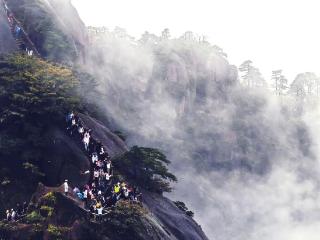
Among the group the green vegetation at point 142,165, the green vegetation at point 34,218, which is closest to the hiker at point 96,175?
the green vegetation at point 142,165

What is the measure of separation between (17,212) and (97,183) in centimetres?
571

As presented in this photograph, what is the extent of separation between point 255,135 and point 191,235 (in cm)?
7333

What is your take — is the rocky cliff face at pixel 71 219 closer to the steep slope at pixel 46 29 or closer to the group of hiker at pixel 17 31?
the group of hiker at pixel 17 31

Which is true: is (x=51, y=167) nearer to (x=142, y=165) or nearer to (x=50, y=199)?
(x=50, y=199)

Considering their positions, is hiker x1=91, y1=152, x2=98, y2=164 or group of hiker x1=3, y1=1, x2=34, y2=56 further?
group of hiker x1=3, y1=1, x2=34, y2=56

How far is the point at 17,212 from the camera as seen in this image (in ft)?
113

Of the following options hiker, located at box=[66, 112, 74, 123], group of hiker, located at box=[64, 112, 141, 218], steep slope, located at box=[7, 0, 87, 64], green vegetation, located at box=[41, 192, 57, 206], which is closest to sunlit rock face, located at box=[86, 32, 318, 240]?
steep slope, located at box=[7, 0, 87, 64]

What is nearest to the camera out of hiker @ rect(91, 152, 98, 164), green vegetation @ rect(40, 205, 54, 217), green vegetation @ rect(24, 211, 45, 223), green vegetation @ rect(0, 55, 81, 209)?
green vegetation @ rect(24, 211, 45, 223)

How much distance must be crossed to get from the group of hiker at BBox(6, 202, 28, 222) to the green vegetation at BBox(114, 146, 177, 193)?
8.91 metres

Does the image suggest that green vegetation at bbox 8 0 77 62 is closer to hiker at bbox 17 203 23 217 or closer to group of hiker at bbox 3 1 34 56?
group of hiker at bbox 3 1 34 56

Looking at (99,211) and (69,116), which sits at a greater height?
(69,116)

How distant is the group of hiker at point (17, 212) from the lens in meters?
33.2

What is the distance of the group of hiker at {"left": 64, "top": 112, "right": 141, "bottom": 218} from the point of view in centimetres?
3391

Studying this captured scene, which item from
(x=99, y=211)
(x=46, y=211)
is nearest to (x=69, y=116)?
(x=46, y=211)
